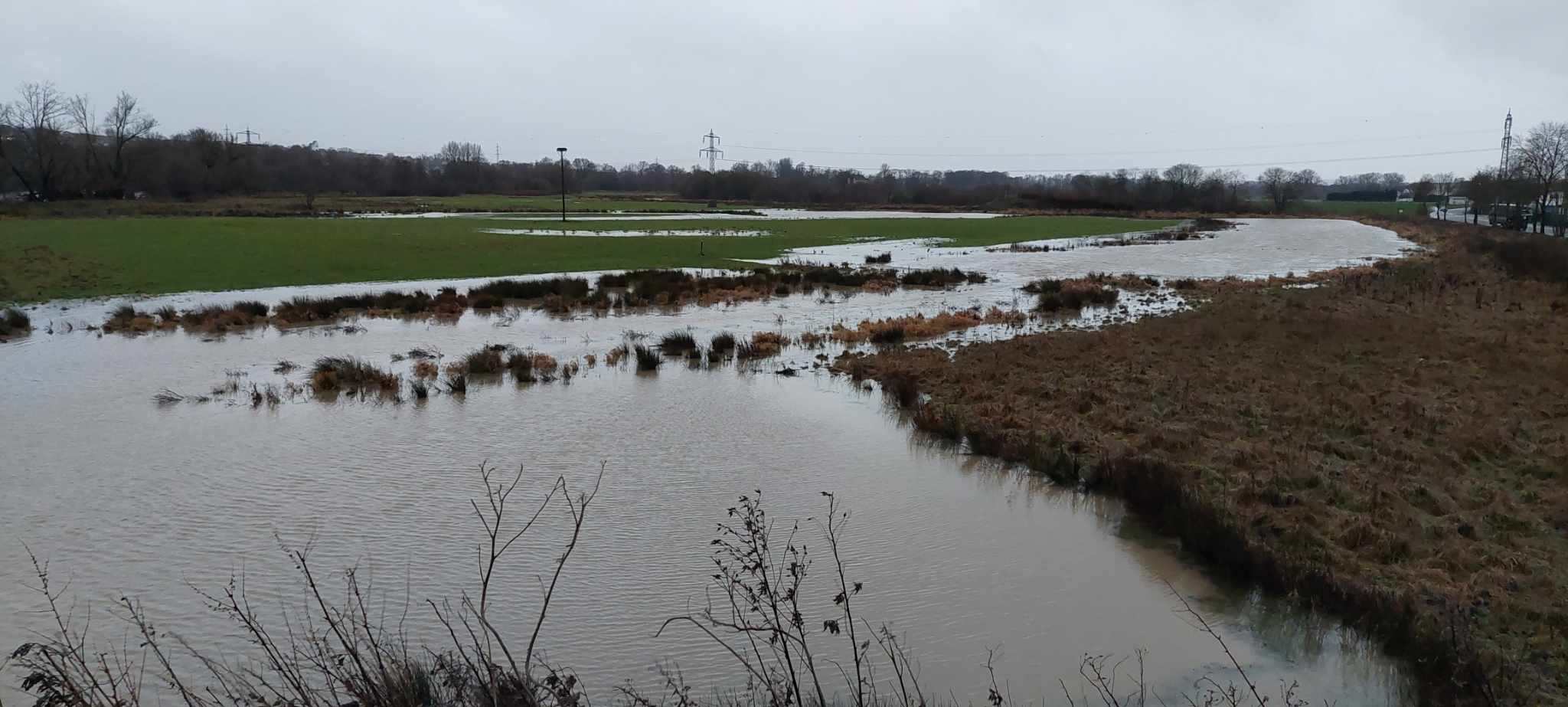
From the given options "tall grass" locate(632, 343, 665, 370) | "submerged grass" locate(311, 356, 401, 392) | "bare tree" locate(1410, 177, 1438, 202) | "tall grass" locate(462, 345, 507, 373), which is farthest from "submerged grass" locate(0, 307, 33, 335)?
"bare tree" locate(1410, 177, 1438, 202)

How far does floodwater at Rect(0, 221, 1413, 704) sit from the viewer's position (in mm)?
7031

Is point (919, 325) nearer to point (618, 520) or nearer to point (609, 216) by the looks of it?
point (618, 520)

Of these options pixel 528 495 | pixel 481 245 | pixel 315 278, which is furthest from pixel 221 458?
pixel 481 245

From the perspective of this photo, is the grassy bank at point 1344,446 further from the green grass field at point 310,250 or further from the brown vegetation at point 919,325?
the green grass field at point 310,250

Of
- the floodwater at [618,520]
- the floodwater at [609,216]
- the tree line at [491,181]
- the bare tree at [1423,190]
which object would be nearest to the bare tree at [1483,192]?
the tree line at [491,181]

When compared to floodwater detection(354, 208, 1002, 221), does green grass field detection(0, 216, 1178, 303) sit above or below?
below

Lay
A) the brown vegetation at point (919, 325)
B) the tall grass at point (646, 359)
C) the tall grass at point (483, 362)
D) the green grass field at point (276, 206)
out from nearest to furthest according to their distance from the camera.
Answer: the tall grass at point (483, 362)
the tall grass at point (646, 359)
the brown vegetation at point (919, 325)
the green grass field at point (276, 206)

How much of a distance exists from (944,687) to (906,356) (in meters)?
11.7

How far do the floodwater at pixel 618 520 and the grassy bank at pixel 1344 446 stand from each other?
486mm

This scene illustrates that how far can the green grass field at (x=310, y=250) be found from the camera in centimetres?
3172

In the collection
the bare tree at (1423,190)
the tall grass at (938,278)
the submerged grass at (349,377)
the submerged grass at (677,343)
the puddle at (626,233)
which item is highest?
the bare tree at (1423,190)

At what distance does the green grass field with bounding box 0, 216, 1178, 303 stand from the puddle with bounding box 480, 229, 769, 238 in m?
1.50

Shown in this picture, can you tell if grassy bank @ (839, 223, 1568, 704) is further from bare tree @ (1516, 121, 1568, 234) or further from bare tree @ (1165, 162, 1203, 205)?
bare tree @ (1165, 162, 1203, 205)

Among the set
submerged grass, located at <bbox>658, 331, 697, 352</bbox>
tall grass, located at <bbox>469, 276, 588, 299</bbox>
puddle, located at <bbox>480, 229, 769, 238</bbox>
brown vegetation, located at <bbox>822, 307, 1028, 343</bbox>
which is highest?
puddle, located at <bbox>480, 229, 769, 238</bbox>
